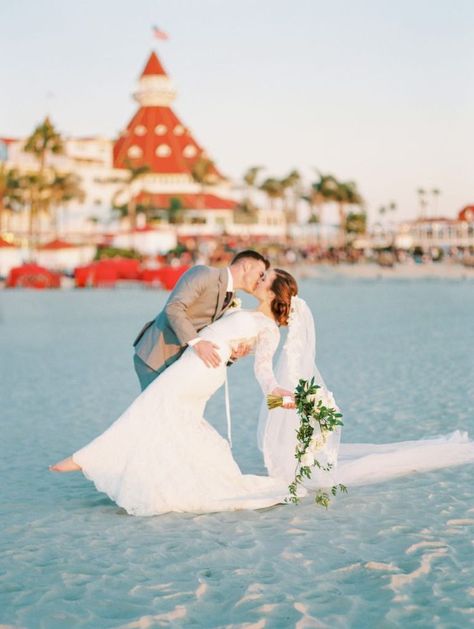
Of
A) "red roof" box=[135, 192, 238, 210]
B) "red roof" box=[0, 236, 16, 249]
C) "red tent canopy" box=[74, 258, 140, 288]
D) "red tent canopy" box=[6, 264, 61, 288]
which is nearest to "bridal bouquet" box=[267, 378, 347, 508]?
"red tent canopy" box=[74, 258, 140, 288]

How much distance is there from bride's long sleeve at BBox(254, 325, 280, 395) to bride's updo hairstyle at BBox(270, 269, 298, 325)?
105mm

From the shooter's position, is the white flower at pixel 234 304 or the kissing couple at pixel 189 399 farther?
the white flower at pixel 234 304

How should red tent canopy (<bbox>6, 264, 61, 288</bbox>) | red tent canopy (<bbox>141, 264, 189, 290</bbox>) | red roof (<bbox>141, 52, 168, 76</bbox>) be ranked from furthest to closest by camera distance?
red roof (<bbox>141, 52, 168, 76</bbox>)
red tent canopy (<bbox>6, 264, 61, 288</bbox>)
red tent canopy (<bbox>141, 264, 189, 290</bbox>)

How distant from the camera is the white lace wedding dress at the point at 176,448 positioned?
595 cm

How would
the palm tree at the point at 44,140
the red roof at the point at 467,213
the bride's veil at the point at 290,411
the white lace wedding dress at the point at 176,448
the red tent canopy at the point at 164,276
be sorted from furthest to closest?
the red roof at the point at 467,213 < the palm tree at the point at 44,140 < the red tent canopy at the point at 164,276 < the bride's veil at the point at 290,411 < the white lace wedding dress at the point at 176,448

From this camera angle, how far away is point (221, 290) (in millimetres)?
6094

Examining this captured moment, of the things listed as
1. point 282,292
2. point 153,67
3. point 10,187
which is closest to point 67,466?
point 282,292

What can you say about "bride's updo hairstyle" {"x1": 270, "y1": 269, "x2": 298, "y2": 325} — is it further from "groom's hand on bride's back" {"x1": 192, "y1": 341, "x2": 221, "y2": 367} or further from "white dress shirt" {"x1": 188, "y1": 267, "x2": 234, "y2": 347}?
"groom's hand on bride's back" {"x1": 192, "y1": 341, "x2": 221, "y2": 367}

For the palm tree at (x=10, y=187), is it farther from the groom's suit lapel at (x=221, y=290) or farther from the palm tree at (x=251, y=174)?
the groom's suit lapel at (x=221, y=290)

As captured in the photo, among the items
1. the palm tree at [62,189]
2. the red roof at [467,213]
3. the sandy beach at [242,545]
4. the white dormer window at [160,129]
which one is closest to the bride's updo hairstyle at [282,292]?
the sandy beach at [242,545]

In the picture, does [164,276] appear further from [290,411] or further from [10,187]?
[290,411]

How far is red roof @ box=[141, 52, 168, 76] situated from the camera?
110m

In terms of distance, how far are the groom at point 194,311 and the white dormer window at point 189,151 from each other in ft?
317

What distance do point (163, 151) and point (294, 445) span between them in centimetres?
9473
